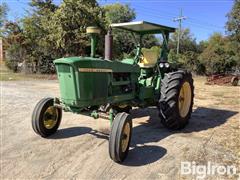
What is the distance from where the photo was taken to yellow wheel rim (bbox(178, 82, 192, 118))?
238 inches

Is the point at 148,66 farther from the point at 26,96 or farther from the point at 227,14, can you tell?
the point at 227,14

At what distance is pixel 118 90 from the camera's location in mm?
5098

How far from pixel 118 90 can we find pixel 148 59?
147cm

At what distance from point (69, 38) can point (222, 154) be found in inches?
616

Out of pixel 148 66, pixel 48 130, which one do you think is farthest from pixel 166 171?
pixel 148 66

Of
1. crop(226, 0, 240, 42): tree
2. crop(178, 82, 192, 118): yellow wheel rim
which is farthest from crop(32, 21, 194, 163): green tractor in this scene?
crop(226, 0, 240, 42): tree

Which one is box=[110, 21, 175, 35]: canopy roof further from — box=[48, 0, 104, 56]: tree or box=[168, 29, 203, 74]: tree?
box=[168, 29, 203, 74]: tree

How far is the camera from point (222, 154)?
14.1ft

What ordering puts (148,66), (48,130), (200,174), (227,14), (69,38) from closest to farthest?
A: (200,174) < (48,130) < (148,66) < (69,38) < (227,14)

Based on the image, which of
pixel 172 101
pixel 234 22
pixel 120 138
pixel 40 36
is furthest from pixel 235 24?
pixel 120 138

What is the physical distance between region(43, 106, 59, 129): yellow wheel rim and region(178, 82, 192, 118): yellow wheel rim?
263 centimetres

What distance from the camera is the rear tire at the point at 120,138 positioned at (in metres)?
3.86

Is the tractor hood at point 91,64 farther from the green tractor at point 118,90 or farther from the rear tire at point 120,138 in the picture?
the rear tire at point 120,138

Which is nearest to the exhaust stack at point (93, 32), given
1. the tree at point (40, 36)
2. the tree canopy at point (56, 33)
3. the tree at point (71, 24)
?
the tree canopy at point (56, 33)
